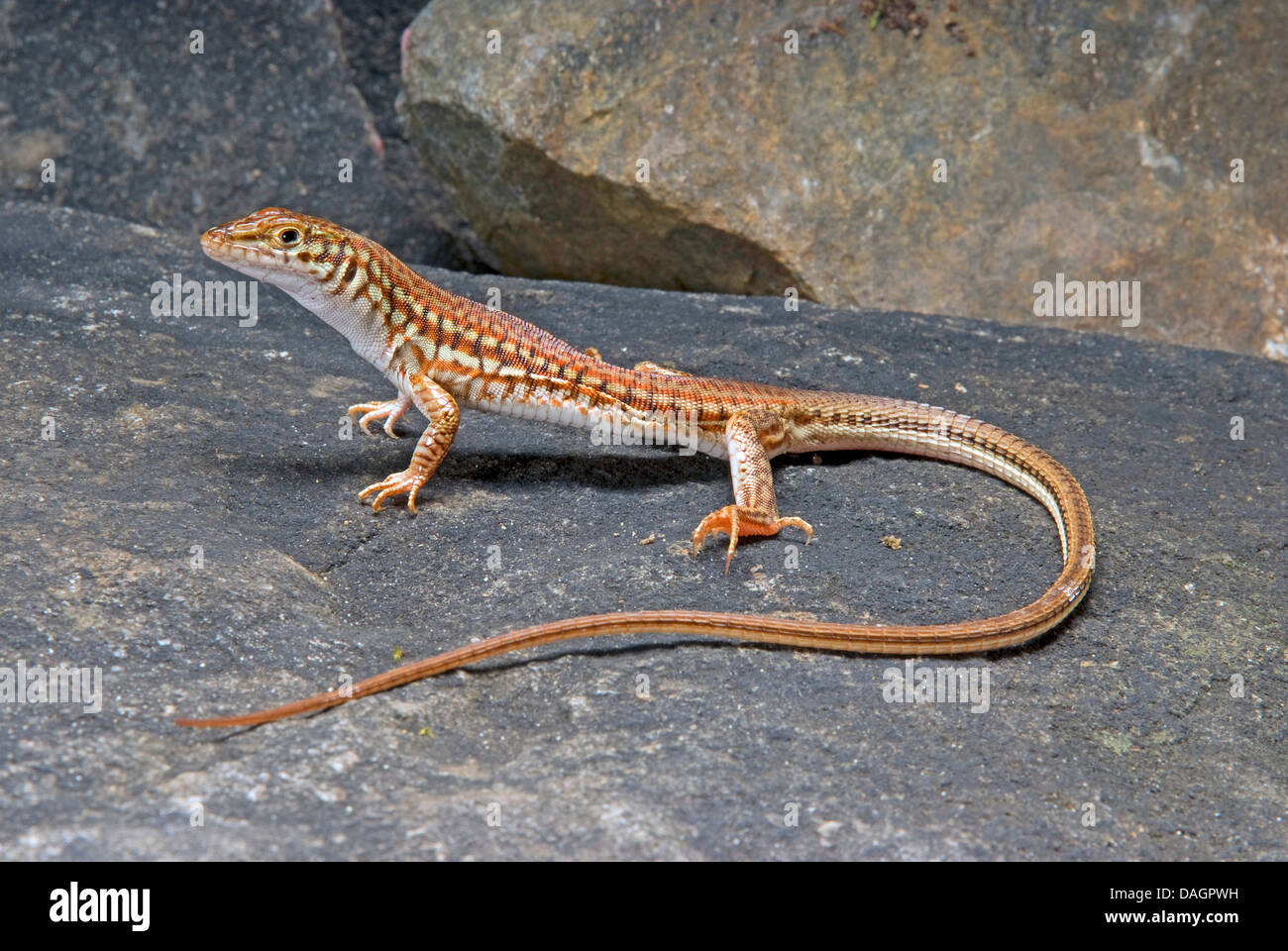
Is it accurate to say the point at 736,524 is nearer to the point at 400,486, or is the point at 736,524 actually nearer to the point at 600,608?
the point at 600,608

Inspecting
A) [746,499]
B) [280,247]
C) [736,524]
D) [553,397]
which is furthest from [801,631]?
[280,247]

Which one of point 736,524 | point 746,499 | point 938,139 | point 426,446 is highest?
point 938,139

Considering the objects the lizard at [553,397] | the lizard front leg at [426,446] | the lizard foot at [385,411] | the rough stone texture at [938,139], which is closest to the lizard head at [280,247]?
the lizard at [553,397]

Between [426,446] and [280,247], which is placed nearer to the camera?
[280,247]

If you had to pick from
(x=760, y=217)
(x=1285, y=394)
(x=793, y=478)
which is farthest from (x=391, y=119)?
(x=1285, y=394)

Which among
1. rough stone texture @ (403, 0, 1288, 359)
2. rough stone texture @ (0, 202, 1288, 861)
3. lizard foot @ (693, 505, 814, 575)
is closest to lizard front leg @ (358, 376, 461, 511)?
rough stone texture @ (0, 202, 1288, 861)
